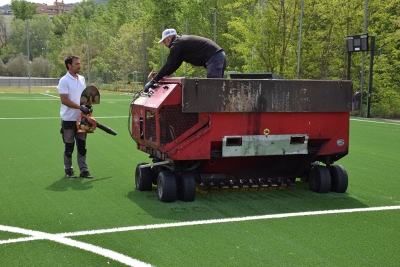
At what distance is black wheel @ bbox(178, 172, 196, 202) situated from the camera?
25.2 feet

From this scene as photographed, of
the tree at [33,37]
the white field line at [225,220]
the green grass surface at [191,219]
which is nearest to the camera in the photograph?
the green grass surface at [191,219]

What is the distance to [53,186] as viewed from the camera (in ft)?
29.4

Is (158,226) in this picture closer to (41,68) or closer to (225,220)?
(225,220)

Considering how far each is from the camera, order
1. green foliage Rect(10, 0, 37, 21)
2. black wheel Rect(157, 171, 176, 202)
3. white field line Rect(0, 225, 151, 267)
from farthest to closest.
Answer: green foliage Rect(10, 0, 37, 21), black wheel Rect(157, 171, 176, 202), white field line Rect(0, 225, 151, 267)

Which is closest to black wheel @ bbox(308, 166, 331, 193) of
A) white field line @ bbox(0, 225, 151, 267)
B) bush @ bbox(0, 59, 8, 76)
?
white field line @ bbox(0, 225, 151, 267)

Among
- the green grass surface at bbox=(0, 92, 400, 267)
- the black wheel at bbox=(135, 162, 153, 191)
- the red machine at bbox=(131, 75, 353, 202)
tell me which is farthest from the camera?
the black wheel at bbox=(135, 162, 153, 191)

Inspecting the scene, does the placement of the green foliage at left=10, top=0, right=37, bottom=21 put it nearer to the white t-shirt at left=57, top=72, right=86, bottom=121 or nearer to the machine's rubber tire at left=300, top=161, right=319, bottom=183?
the white t-shirt at left=57, top=72, right=86, bottom=121

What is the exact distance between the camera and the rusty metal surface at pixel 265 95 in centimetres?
741

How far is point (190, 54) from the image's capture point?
8.37 m

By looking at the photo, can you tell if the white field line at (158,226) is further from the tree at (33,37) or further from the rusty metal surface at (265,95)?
the tree at (33,37)

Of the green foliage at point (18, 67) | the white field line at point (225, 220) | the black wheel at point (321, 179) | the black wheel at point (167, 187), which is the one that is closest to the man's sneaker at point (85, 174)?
the black wheel at point (167, 187)

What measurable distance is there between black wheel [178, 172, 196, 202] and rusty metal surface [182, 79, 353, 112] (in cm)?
90

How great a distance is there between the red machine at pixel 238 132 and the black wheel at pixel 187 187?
0.04ft

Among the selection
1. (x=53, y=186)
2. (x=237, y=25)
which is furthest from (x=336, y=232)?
(x=237, y=25)
